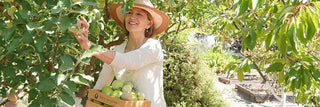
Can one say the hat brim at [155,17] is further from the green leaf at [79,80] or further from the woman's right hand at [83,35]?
the green leaf at [79,80]

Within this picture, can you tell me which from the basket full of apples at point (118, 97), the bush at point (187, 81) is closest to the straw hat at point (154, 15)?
the basket full of apples at point (118, 97)

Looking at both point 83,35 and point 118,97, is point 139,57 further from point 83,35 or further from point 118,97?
point 83,35

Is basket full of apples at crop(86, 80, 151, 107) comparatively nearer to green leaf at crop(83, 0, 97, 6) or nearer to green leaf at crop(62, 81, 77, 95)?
green leaf at crop(62, 81, 77, 95)

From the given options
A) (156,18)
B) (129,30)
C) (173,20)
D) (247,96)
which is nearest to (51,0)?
(129,30)

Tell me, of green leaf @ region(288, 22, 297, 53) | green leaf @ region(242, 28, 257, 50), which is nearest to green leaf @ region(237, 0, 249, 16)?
green leaf @ region(288, 22, 297, 53)

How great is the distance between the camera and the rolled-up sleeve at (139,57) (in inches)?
64.8

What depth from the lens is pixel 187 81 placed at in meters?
4.90

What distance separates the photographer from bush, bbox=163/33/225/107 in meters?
4.88

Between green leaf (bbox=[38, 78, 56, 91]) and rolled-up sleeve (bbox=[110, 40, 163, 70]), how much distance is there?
348 millimetres

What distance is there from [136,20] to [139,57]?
32 centimetres

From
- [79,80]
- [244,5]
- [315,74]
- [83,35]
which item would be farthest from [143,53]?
[315,74]

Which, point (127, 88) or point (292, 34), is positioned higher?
point (292, 34)

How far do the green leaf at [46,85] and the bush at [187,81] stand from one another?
3.48 metres

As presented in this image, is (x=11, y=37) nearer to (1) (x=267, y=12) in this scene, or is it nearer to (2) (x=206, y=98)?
(1) (x=267, y=12)
